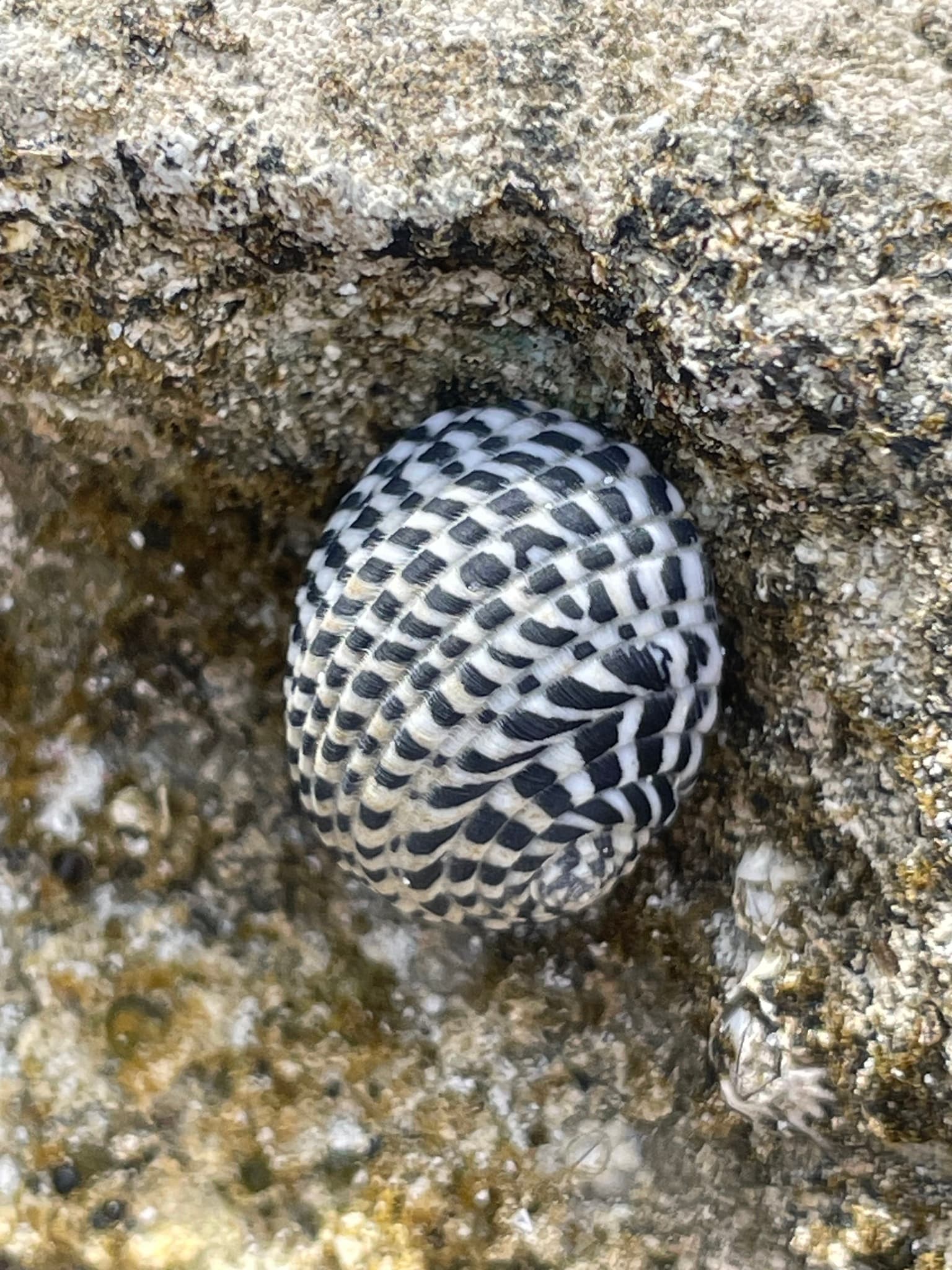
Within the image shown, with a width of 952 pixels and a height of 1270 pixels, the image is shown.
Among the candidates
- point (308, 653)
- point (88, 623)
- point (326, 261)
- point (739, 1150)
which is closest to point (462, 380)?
point (326, 261)

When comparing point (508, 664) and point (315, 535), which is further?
point (315, 535)

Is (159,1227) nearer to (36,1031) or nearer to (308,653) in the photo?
(36,1031)

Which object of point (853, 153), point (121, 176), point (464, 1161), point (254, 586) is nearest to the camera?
point (853, 153)
